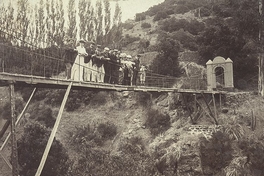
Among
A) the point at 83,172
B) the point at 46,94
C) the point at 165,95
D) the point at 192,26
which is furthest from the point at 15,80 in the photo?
the point at 192,26

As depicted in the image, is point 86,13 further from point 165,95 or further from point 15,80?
point 15,80

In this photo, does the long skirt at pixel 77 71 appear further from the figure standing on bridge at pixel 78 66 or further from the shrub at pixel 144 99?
the shrub at pixel 144 99

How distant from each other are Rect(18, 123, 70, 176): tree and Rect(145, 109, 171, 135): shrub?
5.80 m

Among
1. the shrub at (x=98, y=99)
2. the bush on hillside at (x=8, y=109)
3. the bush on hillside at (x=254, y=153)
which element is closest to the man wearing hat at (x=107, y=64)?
the bush on hillside at (x=254, y=153)

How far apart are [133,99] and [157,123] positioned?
4.36 m

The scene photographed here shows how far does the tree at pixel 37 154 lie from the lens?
15.6m

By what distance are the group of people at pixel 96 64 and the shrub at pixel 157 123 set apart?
6315 millimetres

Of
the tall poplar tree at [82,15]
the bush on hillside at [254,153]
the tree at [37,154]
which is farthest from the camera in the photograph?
the tall poplar tree at [82,15]

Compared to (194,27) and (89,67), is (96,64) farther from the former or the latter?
(194,27)

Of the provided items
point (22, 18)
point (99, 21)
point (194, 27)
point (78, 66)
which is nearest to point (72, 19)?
point (99, 21)

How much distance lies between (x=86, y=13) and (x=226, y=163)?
57.9 feet

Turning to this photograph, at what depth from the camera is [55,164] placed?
52.3 ft

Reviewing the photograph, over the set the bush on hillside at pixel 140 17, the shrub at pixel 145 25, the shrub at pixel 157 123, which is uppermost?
the bush on hillside at pixel 140 17

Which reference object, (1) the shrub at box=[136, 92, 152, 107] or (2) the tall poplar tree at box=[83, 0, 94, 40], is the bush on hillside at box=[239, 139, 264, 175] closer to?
(1) the shrub at box=[136, 92, 152, 107]
